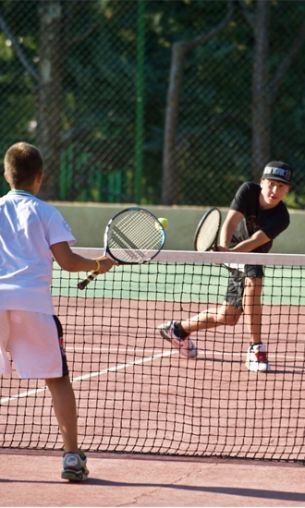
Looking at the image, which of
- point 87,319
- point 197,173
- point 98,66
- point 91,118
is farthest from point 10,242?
point 98,66

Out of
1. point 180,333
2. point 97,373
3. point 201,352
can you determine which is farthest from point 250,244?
point 97,373

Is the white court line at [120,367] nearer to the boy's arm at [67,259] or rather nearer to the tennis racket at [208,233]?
the tennis racket at [208,233]

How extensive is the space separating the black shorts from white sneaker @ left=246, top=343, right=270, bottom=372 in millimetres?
270

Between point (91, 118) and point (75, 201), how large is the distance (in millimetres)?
1416

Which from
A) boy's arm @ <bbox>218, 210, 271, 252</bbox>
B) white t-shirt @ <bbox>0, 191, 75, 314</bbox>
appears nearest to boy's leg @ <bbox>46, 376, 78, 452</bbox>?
white t-shirt @ <bbox>0, 191, 75, 314</bbox>

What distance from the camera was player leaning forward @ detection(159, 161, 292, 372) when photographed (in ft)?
24.5

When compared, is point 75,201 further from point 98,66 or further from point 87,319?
point 87,319

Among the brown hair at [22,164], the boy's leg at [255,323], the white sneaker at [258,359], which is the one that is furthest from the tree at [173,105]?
the brown hair at [22,164]

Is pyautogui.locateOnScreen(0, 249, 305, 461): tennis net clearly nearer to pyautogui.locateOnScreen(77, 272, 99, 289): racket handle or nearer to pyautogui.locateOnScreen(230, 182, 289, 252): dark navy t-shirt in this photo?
pyautogui.locateOnScreen(77, 272, 99, 289): racket handle

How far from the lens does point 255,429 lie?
5.96 metres

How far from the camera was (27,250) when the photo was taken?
4754 mm

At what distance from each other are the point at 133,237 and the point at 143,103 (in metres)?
8.42

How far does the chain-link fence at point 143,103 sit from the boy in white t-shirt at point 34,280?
816 cm

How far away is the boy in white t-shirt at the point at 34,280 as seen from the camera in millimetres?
4754
